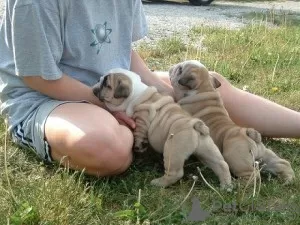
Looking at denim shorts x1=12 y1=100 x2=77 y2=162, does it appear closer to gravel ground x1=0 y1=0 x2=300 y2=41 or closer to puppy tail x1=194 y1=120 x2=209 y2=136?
puppy tail x1=194 y1=120 x2=209 y2=136

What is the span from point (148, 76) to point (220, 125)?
24.8 inches

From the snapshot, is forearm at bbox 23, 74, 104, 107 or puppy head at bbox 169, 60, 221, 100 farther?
puppy head at bbox 169, 60, 221, 100

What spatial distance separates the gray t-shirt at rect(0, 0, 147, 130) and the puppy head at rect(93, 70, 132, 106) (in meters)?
0.12

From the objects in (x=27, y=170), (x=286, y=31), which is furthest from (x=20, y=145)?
(x=286, y=31)

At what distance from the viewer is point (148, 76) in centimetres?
371

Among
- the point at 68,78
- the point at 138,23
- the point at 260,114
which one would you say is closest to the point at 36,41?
the point at 68,78

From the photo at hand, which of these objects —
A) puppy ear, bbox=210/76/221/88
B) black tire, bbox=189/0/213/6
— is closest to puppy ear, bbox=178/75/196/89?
puppy ear, bbox=210/76/221/88

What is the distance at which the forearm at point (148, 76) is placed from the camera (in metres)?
3.69

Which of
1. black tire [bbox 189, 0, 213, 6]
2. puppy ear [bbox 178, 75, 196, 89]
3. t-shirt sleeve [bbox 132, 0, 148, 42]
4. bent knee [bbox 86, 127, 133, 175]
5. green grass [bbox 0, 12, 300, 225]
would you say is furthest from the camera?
black tire [bbox 189, 0, 213, 6]

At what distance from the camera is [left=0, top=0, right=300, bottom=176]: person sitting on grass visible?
2.98 metres

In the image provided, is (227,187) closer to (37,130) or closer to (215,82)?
(215,82)

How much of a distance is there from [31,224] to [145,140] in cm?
93

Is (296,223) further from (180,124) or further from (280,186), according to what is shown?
(180,124)

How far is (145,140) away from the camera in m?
3.24
